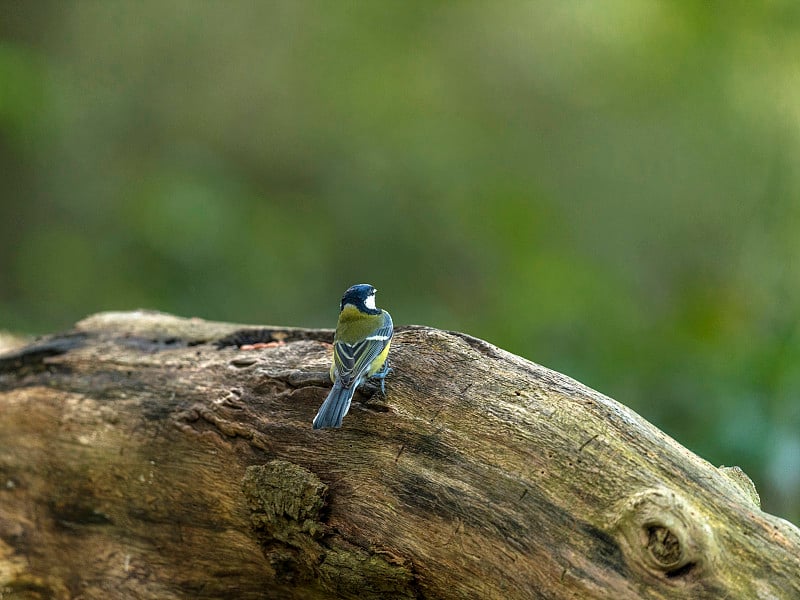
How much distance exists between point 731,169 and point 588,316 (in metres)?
3.66

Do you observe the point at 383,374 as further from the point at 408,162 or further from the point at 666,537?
the point at 408,162

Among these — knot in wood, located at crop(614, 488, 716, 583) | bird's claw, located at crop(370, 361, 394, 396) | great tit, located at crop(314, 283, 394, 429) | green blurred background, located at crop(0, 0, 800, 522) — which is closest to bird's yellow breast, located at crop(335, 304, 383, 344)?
great tit, located at crop(314, 283, 394, 429)

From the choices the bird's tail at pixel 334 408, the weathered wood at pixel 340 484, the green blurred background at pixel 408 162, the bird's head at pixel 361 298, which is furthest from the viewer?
the green blurred background at pixel 408 162

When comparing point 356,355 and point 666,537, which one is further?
point 356,355

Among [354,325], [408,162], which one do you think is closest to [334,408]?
[354,325]

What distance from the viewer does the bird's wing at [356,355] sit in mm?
2076

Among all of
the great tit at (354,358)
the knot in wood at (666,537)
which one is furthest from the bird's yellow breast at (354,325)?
the knot in wood at (666,537)

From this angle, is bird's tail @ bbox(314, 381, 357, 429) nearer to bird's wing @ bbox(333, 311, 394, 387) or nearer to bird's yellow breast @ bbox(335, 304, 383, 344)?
bird's wing @ bbox(333, 311, 394, 387)

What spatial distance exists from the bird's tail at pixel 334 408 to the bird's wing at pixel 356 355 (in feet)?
0.09

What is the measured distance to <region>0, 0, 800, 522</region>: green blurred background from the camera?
599cm

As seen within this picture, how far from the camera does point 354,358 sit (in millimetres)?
2102

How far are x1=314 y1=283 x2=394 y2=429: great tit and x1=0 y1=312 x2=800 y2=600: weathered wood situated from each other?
0.06m

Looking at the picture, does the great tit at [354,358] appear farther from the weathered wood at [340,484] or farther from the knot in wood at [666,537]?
the knot in wood at [666,537]

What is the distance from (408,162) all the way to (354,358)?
21.0 feet
